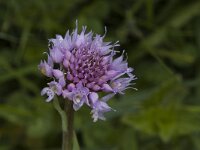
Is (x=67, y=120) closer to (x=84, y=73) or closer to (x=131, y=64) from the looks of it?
(x=84, y=73)

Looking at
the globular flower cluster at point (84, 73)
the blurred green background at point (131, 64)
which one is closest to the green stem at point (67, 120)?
the globular flower cluster at point (84, 73)

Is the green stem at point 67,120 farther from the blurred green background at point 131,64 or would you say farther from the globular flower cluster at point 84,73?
the blurred green background at point 131,64

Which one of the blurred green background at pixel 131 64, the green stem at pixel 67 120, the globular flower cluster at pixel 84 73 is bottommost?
the green stem at pixel 67 120

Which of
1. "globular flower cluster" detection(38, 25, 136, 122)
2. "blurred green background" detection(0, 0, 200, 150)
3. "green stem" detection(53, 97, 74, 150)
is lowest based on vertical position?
"green stem" detection(53, 97, 74, 150)

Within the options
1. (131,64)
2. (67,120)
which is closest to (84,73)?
(67,120)

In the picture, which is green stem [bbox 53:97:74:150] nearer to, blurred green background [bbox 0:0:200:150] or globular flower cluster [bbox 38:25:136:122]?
globular flower cluster [bbox 38:25:136:122]

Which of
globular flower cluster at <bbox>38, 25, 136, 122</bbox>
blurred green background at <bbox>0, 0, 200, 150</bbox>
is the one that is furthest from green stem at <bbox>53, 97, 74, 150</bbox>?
blurred green background at <bbox>0, 0, 200, 150</bbox>

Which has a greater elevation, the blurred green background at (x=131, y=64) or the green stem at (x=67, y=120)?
the blurred green background at (x=131, y=64)
